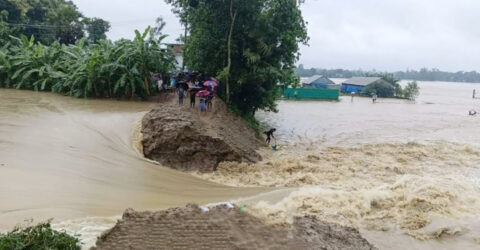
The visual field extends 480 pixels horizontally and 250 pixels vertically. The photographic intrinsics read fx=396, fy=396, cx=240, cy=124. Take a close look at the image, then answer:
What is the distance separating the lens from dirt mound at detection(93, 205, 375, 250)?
5.05 metres

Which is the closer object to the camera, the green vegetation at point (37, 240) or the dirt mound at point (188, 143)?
the green vegetation at point (37, 240)

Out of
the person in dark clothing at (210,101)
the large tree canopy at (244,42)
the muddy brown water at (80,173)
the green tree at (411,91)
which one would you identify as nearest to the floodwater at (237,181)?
the muddy brown water at (80,173)

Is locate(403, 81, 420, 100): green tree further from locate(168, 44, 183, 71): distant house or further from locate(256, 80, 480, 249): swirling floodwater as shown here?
locate(256, 80, 480, 249): swirling floodwater

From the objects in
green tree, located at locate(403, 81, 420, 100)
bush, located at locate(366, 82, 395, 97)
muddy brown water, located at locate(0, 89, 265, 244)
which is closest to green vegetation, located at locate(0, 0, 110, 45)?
muddy brown water, located at locate(0, 89, 265, 244)

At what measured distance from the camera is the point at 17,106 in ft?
46.6

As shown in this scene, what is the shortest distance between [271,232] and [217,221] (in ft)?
2.59

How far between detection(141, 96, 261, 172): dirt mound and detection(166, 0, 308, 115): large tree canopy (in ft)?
12.6

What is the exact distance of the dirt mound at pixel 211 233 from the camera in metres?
5.05

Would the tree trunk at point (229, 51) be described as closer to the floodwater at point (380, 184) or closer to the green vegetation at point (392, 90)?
the floodwater at point (380, 184)

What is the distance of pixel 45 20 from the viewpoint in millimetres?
34531

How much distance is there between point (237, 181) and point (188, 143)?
203 cm

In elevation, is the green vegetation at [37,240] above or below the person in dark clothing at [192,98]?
below

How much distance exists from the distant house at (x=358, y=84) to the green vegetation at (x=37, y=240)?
53939 mm

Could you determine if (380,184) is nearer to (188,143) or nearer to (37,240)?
(188,143)
